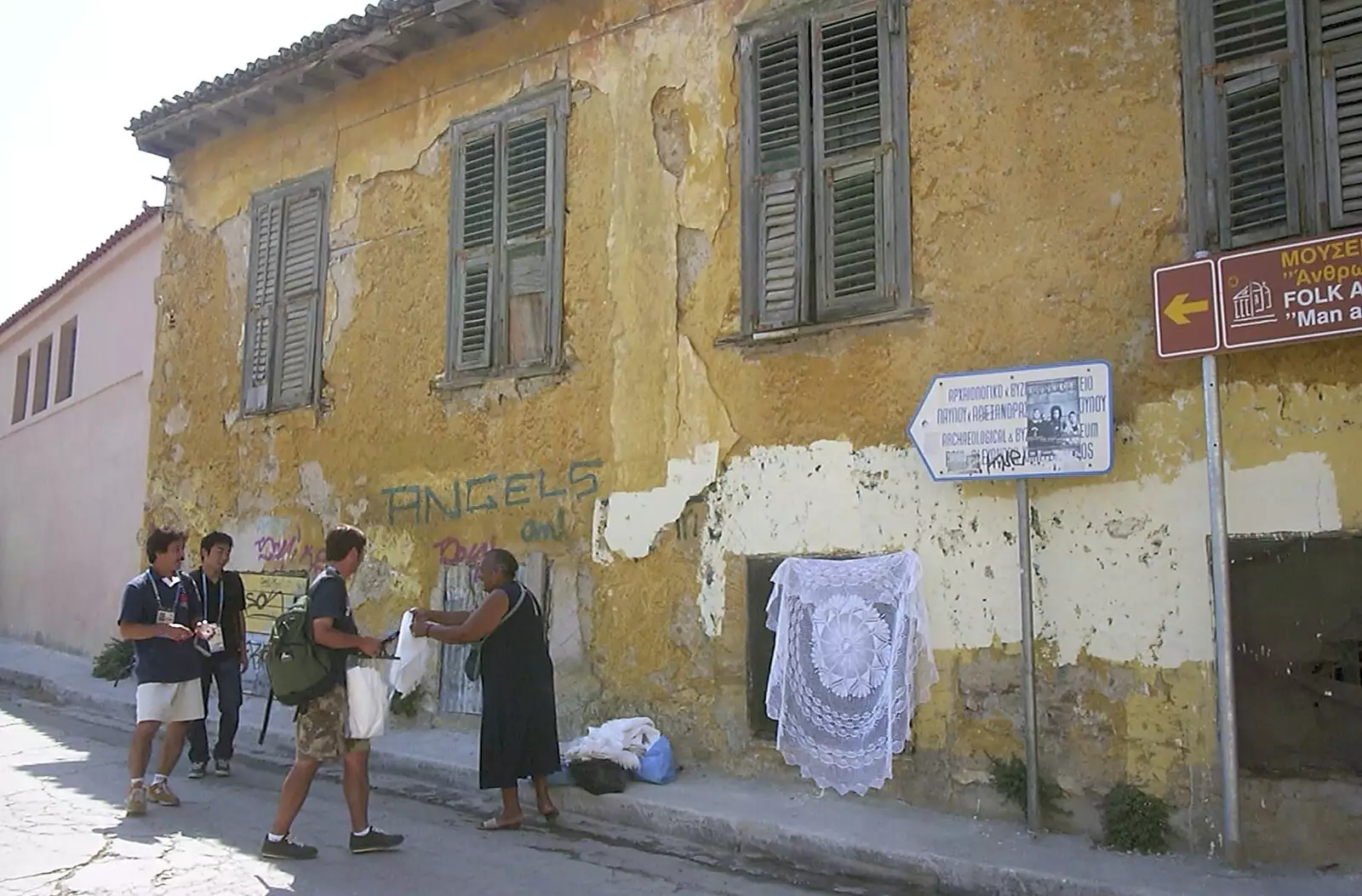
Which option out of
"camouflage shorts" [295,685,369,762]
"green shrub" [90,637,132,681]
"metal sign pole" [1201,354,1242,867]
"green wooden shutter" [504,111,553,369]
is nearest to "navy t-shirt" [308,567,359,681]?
"camouflage shorts" [295,685,369,762]

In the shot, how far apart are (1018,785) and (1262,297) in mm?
2686

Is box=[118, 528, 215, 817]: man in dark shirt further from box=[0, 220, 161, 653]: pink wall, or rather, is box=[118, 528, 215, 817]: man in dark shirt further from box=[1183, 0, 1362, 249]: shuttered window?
box=[0, 220, 161, 653]: pink wall

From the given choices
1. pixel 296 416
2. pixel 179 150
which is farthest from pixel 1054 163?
pixel 179 150

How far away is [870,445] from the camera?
6.90 metres

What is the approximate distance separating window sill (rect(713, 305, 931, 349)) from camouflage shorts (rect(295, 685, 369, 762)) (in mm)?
3221

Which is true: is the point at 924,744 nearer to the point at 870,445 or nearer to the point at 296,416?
the point at 870,445

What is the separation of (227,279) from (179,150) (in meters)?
1.76

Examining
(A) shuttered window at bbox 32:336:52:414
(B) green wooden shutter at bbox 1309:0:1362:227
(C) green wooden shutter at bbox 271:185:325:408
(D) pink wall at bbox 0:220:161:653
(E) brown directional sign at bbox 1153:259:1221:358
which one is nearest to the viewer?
(E) brown directional sign at bbox 1153:259:1221:358

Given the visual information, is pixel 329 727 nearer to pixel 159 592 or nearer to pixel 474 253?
pixel 159 592

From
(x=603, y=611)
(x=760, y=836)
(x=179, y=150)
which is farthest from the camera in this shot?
(x=179, y=150)

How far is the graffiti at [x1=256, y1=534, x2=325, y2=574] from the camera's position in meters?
10.3

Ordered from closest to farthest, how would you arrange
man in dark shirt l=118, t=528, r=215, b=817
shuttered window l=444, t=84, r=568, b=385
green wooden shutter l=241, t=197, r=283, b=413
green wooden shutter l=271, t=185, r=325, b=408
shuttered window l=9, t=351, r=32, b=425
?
man in dark shirt l=118, t=528, r=215, b=817 < shuttered window l=444, t=84, r=568, b=385 < green wooden shutter l=271, t=185, r=325, b=408 < green wooden shutter l=241, t=197, r=283, b=413 < shuttered window l=9, t=351, r=32, b=425

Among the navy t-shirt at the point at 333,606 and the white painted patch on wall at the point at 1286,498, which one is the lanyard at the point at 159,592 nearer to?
the navy t-shirt at the point at 333,606

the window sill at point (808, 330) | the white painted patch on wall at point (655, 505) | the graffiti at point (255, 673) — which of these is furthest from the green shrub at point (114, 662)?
the window sill at point (808, 330)
